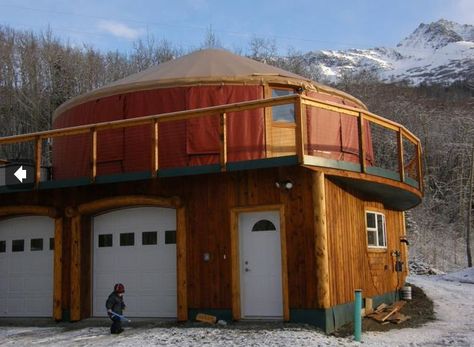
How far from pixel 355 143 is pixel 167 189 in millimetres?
4281

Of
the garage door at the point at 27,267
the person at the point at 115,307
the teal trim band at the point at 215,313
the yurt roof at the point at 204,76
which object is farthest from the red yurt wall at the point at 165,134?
the person at the point at 115,307

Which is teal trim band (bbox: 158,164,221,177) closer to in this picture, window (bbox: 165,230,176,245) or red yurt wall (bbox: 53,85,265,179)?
red yurt wall (bbox: 53,85,265,179)

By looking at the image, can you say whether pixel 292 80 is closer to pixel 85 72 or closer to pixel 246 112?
pixel 246 112

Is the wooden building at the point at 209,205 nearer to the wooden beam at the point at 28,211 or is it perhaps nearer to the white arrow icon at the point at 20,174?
the wooden beam at the point at 28,211

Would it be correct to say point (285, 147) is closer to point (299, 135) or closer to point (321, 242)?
point (299, 135)

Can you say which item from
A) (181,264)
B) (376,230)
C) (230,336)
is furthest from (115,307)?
(376,230)

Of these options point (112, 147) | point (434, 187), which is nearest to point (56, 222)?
point (112, 147)

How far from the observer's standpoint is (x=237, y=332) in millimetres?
8992

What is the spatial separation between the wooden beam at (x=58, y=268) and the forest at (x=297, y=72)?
Result: 22101 mm

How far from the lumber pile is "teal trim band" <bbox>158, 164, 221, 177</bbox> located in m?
4.17

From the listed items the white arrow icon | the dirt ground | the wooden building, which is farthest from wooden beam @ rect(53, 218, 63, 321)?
the dirt ground

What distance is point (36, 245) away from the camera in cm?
1222

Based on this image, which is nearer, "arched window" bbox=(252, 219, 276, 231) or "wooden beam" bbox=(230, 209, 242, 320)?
"wooden beam" bbox=(230, 209, 242, 320)

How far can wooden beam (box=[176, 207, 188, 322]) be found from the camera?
10.3m
